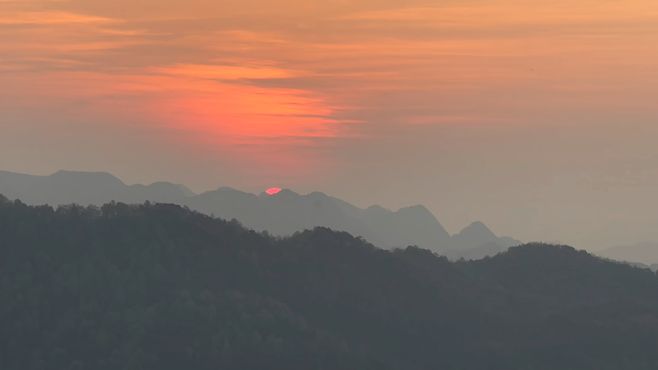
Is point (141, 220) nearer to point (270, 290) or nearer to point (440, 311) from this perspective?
point (270, 290)

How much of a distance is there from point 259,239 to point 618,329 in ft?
188

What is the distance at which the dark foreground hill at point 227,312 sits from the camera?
513ft

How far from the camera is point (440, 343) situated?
18200cm

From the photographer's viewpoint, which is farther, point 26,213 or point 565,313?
point 565,313

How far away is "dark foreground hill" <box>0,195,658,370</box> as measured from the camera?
15625 cm

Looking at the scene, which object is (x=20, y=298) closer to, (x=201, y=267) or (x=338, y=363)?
(x=201, y=267)

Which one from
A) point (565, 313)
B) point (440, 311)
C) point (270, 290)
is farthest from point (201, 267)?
point (565, 313)

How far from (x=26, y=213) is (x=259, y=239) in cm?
3655

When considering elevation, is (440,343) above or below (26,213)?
below

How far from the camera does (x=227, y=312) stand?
165875 mm

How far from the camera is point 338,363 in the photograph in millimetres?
160750

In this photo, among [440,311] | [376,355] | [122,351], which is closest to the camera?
[122,351]

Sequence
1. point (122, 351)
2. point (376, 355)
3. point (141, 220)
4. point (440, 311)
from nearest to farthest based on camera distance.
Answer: point (122, 351), point (376, 355), point (141, 220), point (440, 311)

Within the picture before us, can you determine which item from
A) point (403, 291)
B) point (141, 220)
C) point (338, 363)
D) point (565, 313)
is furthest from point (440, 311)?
point (141, 220)
